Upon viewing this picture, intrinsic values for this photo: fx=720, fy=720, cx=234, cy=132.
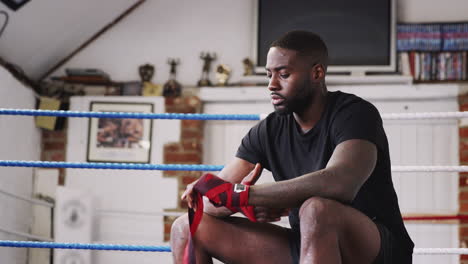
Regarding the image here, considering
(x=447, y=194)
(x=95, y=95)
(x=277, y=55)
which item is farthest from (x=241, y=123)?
(x=277, y=55)

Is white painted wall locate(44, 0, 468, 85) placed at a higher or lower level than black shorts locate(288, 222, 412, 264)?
higher

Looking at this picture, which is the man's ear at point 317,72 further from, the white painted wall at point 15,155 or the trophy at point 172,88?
the trophy at point 172,88

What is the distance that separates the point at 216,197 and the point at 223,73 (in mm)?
3478

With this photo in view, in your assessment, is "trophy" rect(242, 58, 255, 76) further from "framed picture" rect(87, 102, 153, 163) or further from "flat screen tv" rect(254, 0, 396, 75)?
"framed picture" rect(87, 102, 153, 163)

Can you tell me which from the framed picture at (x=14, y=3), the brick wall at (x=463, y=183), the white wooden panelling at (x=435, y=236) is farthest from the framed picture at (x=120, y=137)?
the brick wall at (x=463, y=183)

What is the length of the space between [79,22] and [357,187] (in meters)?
3.69

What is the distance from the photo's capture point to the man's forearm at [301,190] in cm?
149

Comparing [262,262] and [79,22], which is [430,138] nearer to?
[79,22]

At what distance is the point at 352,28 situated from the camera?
4766mm

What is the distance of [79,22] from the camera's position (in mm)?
4863

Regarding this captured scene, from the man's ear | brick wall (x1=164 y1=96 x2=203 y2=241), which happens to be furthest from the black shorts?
brick wall (x1=164 y1=96 x2=203 y2=241)

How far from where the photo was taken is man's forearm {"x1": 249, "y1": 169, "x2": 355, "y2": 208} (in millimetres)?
1492

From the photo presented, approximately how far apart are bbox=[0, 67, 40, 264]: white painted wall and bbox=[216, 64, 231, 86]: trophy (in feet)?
4.28

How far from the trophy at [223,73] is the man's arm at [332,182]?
11.2 ft
